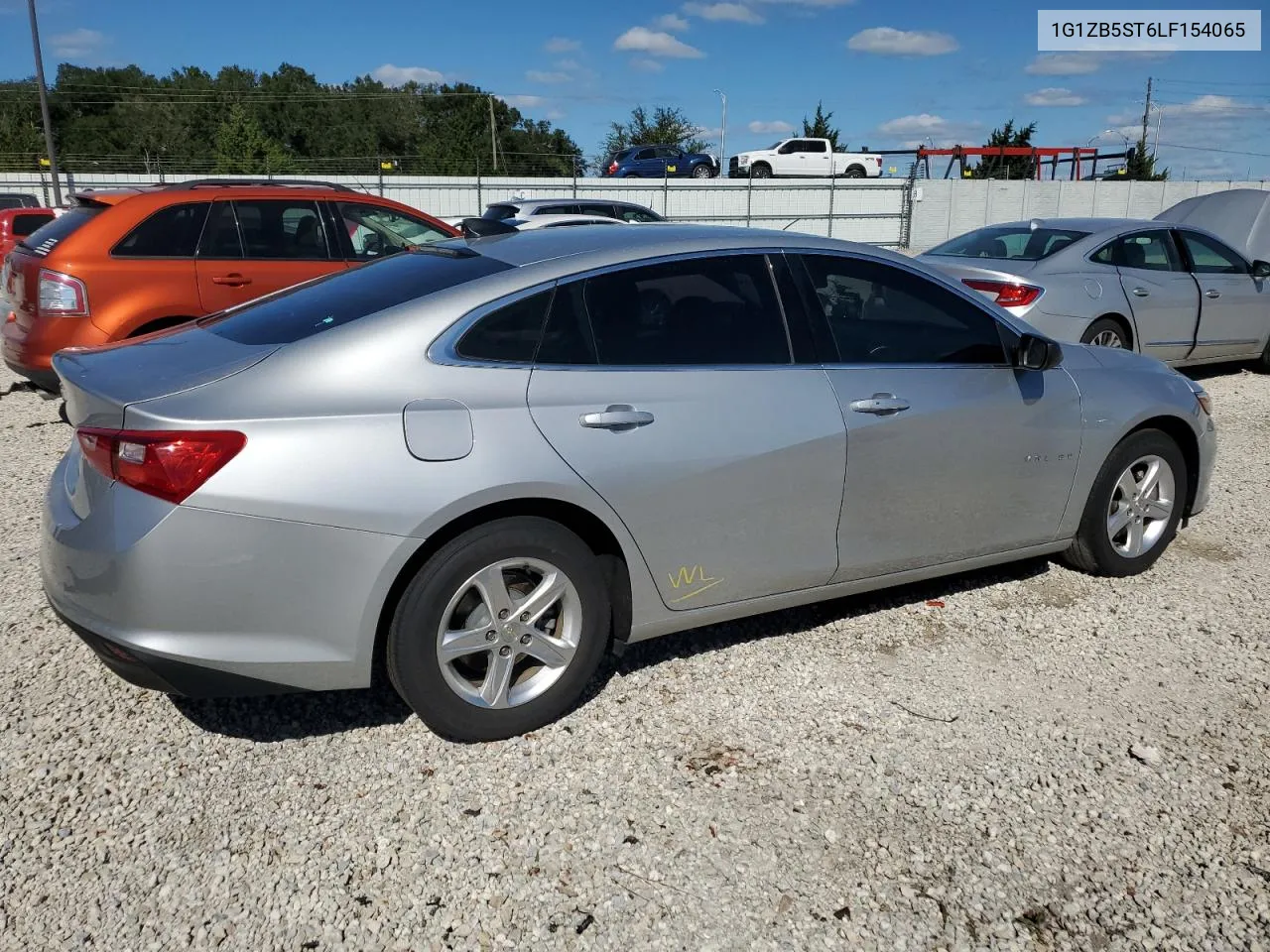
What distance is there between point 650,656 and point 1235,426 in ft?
20.6

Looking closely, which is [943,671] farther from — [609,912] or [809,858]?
[609,912]

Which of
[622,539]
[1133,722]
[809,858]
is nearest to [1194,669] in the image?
[1133,722]

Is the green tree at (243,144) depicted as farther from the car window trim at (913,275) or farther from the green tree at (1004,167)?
the car window trim at (913,275)

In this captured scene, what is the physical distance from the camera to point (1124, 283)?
840 cm

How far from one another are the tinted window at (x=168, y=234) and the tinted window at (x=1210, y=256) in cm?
824

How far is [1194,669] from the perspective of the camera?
3.76 m

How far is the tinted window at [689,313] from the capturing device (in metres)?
3.27

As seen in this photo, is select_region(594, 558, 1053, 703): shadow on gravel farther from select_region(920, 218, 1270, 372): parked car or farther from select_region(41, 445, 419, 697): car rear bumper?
select_region(920, 218, 1270, 372): parked car

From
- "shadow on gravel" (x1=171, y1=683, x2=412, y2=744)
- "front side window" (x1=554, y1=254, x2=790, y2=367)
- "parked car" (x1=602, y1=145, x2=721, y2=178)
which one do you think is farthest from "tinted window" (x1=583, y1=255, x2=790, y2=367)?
"parked car" (x1=602, y1=145, x2=721, y2=178)

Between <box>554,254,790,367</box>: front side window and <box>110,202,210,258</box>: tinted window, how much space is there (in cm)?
479

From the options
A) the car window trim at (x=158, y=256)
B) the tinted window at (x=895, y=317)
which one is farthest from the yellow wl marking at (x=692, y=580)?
the car window trim at (x=158, y=256)

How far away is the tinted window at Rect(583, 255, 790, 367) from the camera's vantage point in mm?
3271

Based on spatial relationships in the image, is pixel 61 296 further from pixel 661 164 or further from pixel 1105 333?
pixel 661 164

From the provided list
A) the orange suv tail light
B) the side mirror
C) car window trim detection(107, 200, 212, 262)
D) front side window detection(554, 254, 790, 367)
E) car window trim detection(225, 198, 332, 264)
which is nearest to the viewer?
front side window detection(554, 254, 790, 367)
